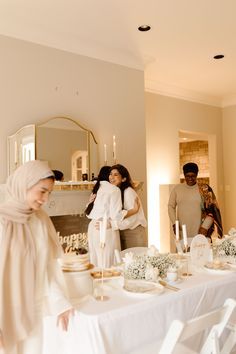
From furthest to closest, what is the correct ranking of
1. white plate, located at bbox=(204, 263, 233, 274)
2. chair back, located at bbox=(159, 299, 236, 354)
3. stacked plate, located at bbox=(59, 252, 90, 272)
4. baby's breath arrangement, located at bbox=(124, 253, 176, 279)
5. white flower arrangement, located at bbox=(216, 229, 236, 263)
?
white flower arrangement, located at bbox=(216, 229, 236, 263) < white plate, located at bbox=(204, 263, 233, 274) < baby's breath arrangement, located at bbox=(124, 253, 176, 279) < stacked plate, located at bbox=(59, 252, 90, 272) < chair back, located at bbox=(159, 299, 236, 354)

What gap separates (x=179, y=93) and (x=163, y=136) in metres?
0.81

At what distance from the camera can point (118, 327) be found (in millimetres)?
1726

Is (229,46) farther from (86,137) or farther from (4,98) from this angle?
(4,98)

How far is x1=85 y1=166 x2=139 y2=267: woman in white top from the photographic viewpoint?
343 cm

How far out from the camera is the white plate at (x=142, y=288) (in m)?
1.93

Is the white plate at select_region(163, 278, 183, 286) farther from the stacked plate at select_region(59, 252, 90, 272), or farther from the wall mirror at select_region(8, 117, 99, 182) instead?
the wall mirror at select_region(8, 117, 99, 182)

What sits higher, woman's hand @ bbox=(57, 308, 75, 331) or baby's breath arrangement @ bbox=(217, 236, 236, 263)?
baby's breath arrangement @ bbox=(217, 236, 236, 263)

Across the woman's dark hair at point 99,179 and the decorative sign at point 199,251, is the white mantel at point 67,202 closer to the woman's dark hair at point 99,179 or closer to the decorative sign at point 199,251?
the woman's dark hair at point 99,179

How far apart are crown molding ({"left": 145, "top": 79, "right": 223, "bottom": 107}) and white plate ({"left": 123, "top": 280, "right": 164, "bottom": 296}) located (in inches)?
156

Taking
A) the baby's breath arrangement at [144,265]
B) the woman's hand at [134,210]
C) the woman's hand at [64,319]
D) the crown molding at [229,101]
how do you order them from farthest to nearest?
the crown molding at [229,101], the woman's hand at [134,210], the baby's breath arrangement at [144,265], the woman's hand at [64,319]

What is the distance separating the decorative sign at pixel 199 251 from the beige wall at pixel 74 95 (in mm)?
1892

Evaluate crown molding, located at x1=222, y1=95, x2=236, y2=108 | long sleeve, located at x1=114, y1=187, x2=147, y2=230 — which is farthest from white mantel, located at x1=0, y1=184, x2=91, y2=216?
crown molding, located at x1=222, y1=95, x2=236, y2=108

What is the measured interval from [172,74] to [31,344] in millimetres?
4406

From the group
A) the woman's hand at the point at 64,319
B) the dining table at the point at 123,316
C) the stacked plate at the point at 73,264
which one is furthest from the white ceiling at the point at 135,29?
the woman's hand at the point at 64,319
